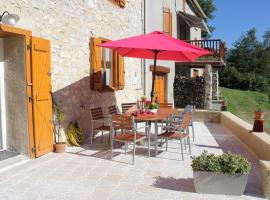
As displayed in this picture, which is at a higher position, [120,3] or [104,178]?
[120,3]

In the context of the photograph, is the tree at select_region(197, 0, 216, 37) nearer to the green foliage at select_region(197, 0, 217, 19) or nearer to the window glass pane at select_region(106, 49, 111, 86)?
the green foliage at select_region(197, 0, 217, 19)

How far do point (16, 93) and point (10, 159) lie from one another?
1.13 m

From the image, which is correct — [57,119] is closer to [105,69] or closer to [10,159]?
[10,159]

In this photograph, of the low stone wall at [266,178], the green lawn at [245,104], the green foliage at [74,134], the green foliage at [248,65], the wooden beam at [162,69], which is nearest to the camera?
the low stone wall at [266,178]

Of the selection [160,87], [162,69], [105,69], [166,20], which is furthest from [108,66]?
[166,20]

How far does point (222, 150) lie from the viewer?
6613 millimetres

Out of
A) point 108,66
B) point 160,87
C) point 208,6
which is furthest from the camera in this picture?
point 208,6

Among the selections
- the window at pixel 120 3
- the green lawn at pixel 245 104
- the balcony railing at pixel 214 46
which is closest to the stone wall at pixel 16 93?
the window at pixel 120 3

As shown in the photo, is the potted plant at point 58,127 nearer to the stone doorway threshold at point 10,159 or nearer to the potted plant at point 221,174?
the stone doorway threshold at point 10,159

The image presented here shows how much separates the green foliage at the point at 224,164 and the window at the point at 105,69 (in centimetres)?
414

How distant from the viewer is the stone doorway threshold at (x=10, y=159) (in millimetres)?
5168

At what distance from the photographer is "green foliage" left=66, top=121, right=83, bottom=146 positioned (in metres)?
6.77

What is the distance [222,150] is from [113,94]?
3680 millimetres

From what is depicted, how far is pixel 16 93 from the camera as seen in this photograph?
564cm
